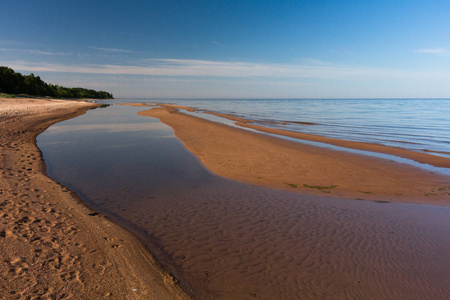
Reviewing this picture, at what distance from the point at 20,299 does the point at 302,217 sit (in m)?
6.21

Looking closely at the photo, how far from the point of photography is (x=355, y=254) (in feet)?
18.0

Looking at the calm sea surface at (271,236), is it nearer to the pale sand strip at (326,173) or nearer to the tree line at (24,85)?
the pale sand strip at (326,173)

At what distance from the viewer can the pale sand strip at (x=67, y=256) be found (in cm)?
396

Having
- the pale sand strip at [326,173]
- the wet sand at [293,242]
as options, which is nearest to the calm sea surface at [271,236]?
the wet sand at [293,242]

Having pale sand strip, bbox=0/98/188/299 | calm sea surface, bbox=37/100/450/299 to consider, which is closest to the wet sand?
calm sea surface, bbox=37/100/450/299

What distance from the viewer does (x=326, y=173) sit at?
11602mm

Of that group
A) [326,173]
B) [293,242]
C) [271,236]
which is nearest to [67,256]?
[271,236]

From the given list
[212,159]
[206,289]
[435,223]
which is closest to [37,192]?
[206,289]

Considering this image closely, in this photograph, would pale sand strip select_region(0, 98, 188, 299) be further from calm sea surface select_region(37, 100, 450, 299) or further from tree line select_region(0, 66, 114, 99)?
tree line select_region(0, 66, 114, 99)

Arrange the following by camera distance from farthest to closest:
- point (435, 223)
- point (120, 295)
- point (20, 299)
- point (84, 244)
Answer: point (435, 223), point (84, 244), point (120, 295), point (20, 299)

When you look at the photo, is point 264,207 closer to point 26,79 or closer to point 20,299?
point 20,299

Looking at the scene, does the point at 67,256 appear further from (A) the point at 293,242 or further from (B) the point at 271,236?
(A) the point at 293,242

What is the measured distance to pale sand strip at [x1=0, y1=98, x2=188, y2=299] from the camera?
3.96m

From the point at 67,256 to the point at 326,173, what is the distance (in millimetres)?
10118
